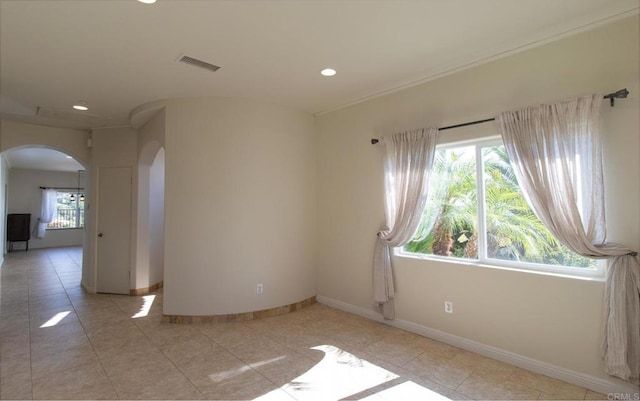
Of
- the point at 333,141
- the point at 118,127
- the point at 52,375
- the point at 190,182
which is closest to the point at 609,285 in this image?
the point at 333,141

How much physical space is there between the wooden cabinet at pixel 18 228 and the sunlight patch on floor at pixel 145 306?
839cm

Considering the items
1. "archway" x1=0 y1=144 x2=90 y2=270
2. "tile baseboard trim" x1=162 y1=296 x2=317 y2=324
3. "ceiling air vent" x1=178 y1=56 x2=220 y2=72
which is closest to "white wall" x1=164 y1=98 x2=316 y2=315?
"tile baseboard trim" x1=162 y1=296 x2=317 y2=324

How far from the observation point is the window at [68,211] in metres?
11.3

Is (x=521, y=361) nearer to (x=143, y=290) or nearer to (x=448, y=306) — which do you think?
(x=448, y=306)

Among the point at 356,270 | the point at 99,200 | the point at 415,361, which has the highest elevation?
the point at 99,200

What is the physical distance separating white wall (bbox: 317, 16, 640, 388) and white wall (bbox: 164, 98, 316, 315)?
0.92 meters

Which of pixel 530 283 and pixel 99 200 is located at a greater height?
pixel 99 200

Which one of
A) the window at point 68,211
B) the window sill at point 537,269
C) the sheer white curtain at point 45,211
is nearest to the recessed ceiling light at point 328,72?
the window sill at point 537,269

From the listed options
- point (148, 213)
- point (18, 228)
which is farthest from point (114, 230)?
point (18, 228)

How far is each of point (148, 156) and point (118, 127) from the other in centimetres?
73

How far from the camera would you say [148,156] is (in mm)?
5074

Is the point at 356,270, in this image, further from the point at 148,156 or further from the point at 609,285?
the point at 148,156

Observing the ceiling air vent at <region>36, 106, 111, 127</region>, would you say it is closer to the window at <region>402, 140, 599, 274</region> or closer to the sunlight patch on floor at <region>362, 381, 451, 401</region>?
the window at <region>402, 140, 599, 274</region>

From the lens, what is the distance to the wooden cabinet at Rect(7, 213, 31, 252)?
9.76 m
